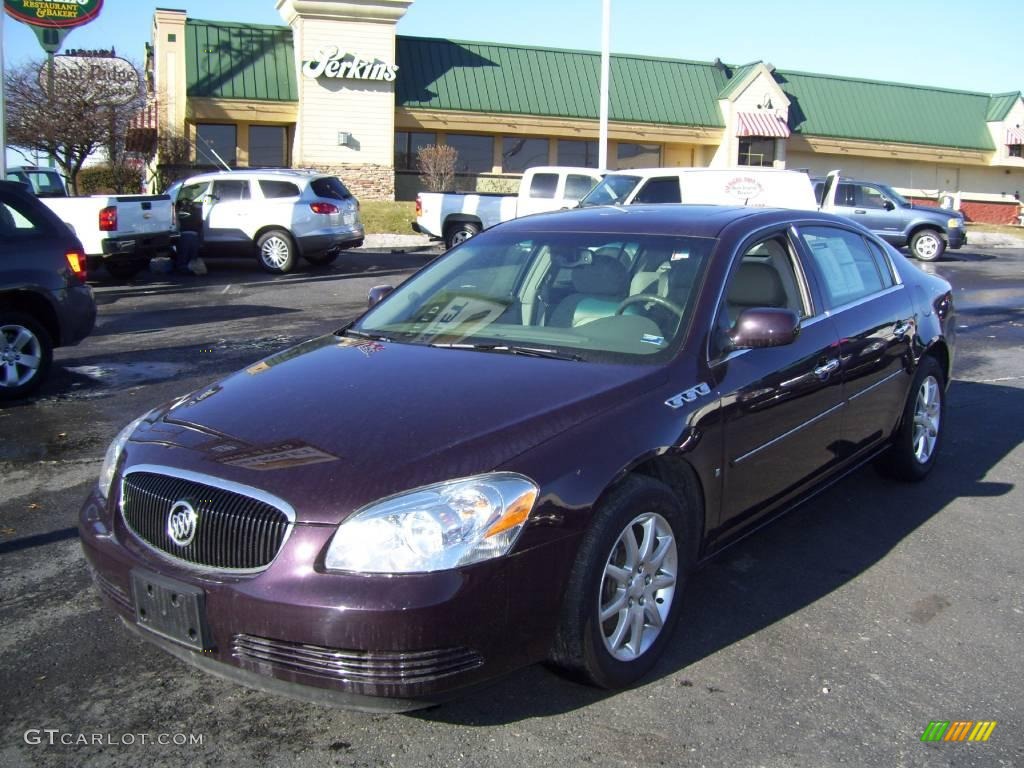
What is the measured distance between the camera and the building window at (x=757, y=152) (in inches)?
1519

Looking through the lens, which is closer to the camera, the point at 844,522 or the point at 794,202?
the point at 844,522

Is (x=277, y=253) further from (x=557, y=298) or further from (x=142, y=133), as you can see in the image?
(x=557, y=298)

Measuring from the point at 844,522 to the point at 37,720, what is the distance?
385cm

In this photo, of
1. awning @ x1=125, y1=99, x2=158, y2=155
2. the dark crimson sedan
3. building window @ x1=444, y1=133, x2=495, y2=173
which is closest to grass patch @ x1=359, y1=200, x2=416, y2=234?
building window @ x1=444, y1=133, x2=495, y2=173

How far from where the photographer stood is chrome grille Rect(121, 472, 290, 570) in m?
2.98

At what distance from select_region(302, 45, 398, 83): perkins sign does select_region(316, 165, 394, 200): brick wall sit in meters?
2.77

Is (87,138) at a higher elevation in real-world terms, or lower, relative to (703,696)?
higher

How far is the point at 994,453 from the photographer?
664cm

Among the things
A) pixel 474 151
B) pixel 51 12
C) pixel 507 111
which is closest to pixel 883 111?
pixel 507 111

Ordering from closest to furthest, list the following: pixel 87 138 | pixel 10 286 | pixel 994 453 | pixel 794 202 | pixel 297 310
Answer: pixel 994 453 → pixel 10 286 → pixel 297 310 → pixel 794 202 → pixel 87 138

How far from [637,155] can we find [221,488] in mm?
36940

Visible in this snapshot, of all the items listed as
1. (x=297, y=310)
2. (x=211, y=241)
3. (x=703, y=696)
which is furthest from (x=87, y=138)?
(x=703, y=696)

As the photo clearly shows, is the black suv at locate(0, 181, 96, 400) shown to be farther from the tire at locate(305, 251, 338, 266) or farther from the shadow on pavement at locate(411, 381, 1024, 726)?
the tire at locate(305, 251, 338, 266)

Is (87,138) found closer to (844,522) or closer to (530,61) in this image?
(530,61)
